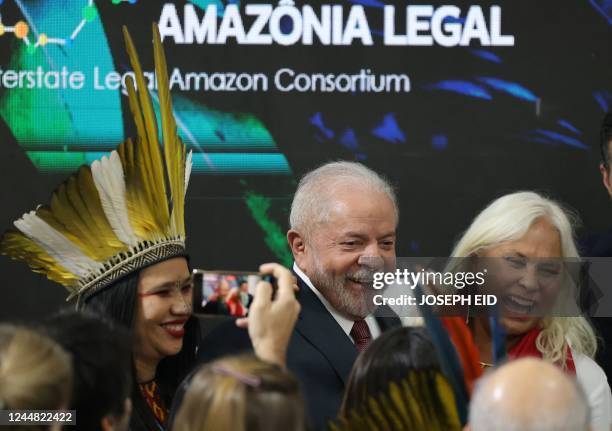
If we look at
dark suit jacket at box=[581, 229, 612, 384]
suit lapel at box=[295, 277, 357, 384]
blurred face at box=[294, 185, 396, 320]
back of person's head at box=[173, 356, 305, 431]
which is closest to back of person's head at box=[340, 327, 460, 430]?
back of person's head at box=[173, 356, 305, 431]

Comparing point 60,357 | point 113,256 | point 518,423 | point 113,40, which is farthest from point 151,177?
point 518,423

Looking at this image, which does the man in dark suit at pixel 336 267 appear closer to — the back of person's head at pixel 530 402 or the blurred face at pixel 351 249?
the blurred face at pixel 351 249

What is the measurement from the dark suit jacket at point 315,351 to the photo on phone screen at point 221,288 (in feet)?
1.13

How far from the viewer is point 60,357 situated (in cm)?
212

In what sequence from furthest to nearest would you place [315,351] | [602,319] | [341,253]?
[602,319] → [341,253] → [315,351]

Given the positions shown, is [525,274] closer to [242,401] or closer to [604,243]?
[604,243]

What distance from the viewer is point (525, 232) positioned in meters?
3.42

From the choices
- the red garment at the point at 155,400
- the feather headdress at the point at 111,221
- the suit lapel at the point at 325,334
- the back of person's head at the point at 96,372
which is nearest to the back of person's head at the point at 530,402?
the back of person's head at the point at 96,372

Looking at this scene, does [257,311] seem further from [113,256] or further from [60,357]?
[113,256]

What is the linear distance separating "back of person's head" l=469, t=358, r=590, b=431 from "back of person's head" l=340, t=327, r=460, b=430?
17.7 inches

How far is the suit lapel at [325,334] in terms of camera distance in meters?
3.14

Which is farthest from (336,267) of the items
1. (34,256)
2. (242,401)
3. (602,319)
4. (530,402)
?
(530,402)

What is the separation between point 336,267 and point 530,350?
1.96ft

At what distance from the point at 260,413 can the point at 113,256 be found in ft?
5.16
